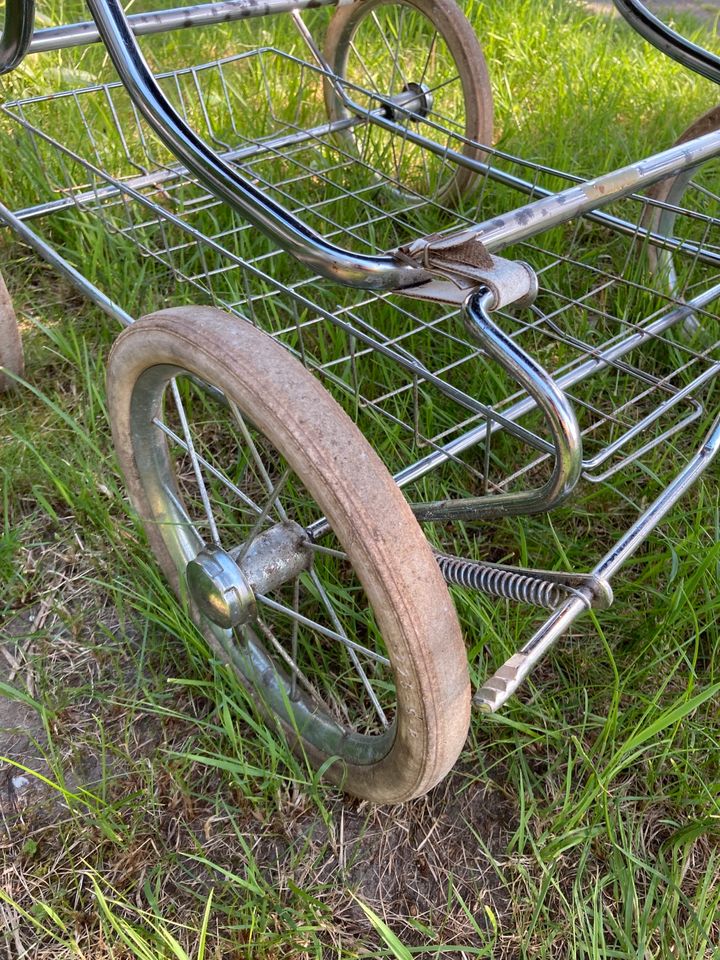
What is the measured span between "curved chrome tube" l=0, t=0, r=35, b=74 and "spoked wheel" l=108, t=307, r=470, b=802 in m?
0.50

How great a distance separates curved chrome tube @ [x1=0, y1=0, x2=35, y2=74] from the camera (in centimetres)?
115

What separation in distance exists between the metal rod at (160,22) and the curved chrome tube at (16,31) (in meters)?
0.05

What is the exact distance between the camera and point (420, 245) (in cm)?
74

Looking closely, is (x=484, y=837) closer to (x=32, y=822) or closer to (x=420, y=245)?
(x=32, y=822)

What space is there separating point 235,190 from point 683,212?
0.60 meters

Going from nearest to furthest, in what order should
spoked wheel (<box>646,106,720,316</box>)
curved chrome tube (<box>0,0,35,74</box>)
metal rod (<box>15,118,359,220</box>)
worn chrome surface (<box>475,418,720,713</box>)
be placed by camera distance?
worn chrome surface (<box>475,418,720,713</box>), curved chrome tube (<box>0,0,35,74</box>), spoked wheel (<box>646,106,720,316</box>), metal rod (<box>15,118,359,220</box>)

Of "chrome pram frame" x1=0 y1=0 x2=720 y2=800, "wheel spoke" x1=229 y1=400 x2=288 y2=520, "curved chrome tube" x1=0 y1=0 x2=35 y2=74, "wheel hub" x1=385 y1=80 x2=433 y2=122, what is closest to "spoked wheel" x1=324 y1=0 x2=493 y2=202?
"wheel hub" x1=385 y1=80 x2=433 y2=122

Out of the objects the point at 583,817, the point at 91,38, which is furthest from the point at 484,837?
the point at 91,38

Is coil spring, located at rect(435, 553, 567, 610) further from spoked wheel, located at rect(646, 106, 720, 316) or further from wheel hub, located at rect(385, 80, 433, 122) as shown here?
wheel hub, located at rect(385, 80, 433, 122)

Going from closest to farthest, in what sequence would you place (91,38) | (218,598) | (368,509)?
(368,509) → (218,598) → (91,38)

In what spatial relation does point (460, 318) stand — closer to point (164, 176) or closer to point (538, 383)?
point (538, 383)

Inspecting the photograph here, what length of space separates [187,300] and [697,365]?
0.85m

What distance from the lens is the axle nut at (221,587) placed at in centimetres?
94

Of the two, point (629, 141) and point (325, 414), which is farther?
point (629, 141)
